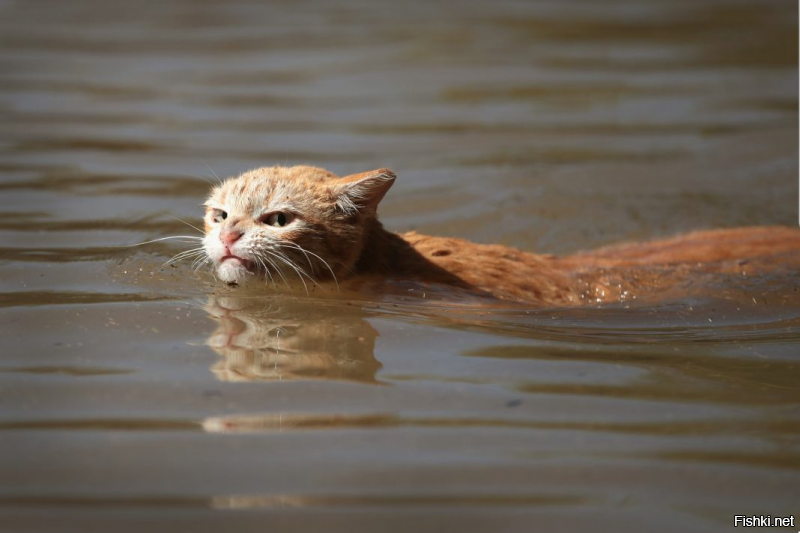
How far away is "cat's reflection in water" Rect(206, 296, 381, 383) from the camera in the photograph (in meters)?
4.39

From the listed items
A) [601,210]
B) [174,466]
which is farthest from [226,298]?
[601,210]

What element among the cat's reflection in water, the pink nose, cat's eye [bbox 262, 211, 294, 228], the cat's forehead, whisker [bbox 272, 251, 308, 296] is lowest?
the cat's reflection in water

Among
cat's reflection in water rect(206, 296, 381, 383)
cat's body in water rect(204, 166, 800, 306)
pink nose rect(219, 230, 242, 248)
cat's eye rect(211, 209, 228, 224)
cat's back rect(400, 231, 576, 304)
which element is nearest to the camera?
cat's reflection in water rect(206, 296, 381, 383)

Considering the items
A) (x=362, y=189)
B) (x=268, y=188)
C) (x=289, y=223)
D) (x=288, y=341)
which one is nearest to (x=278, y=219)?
(x=289, y=223)

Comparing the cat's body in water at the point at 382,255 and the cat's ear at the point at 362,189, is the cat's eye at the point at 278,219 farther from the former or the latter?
the cat's ear at the point at 362,189

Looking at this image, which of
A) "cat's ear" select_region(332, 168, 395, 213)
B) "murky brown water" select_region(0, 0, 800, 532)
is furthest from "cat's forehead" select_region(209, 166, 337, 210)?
"murky brown water" select_region(0, 0, 800, 532)

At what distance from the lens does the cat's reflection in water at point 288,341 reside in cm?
439

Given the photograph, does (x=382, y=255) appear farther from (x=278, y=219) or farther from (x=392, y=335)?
(x=392, y=335)

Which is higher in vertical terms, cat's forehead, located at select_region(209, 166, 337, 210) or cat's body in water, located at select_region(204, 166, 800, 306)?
cat's forehead, located at select_region(209, 166, 337, 210)

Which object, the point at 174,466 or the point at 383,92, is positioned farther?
the point at 383,92

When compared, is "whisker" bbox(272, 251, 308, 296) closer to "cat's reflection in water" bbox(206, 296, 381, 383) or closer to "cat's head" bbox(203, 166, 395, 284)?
"cat's head" bbox(203, 166, 395, 284)

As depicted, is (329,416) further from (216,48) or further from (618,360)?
(216,48)

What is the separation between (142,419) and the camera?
394 centimetres

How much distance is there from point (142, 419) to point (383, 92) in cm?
900
